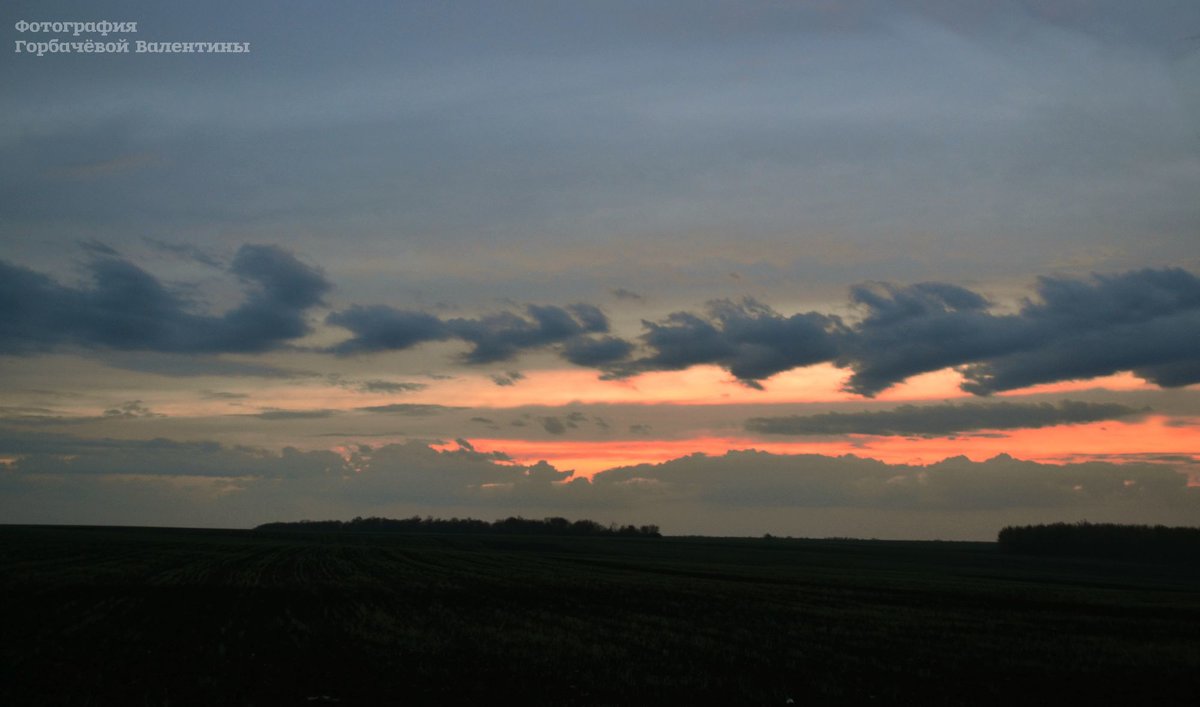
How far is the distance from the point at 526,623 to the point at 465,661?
9148 mm

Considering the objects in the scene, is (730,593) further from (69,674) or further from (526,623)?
(69,674)

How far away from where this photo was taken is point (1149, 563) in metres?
132

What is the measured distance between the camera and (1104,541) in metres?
149

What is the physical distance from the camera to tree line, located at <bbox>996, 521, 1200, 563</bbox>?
135250 mm

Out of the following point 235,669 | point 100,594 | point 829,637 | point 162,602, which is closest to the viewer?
point 235,669

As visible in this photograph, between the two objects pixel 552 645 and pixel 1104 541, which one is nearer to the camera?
pixel 552 645

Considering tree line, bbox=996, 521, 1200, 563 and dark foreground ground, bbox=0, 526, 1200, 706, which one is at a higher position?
dark foreground ground, bbox=0, 526, 1200, 706

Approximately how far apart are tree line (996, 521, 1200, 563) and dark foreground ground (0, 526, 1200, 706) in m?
95.8

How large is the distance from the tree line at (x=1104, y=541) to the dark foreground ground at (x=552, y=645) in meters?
95.8

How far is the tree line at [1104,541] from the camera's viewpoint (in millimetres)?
135250

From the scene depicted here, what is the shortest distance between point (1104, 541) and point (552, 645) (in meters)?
149

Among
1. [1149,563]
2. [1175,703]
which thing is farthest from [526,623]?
[1149,563]

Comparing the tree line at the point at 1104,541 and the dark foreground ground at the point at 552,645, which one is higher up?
the dark foreground ground at the point at 552,645

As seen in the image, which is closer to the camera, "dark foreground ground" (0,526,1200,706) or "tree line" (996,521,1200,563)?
→ "dark foreground ground" (0,526,1200,706)
